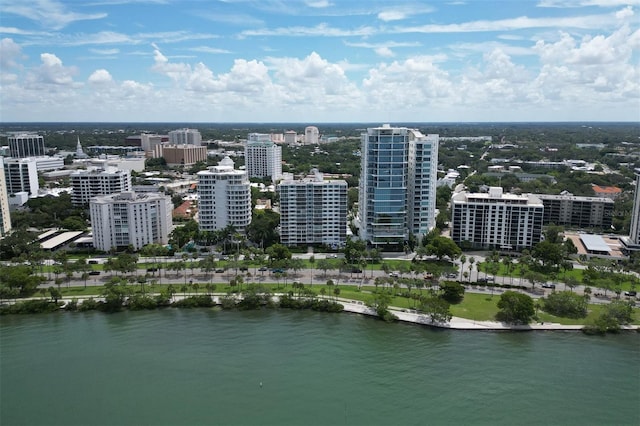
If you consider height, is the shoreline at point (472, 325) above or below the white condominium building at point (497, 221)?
below

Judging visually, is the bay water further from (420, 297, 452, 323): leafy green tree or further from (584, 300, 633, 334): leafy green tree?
(420, 297, 452, 323): leafy green tree

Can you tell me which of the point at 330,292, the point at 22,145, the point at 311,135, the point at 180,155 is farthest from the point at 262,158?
the point at 311,135

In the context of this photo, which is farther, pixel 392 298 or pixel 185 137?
pixel 185 137

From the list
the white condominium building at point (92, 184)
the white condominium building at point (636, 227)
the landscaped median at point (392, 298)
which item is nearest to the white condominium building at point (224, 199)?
the landscaped median at point (392, 298)

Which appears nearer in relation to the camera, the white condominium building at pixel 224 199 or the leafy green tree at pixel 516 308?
the leafy green tree at pixel 516 308

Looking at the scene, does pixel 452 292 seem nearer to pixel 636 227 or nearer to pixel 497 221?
pixel 497 221

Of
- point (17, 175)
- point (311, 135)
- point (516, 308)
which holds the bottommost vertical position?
point (516, 308)

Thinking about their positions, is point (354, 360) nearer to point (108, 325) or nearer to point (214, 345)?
point (214, 345)

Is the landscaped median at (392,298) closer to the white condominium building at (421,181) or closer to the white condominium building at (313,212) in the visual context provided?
the white condominium building at (313,212)
